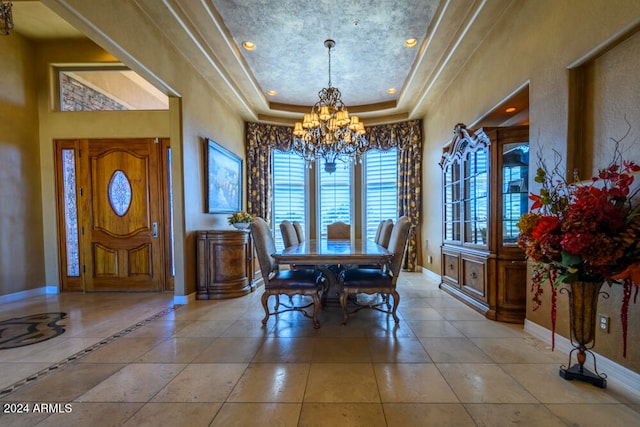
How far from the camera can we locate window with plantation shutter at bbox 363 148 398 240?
6152 mm

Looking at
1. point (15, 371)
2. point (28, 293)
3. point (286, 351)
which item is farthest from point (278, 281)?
point (28, 293)

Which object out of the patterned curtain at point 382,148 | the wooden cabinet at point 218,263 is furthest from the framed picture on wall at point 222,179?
the wooden cabinet at point 218,263

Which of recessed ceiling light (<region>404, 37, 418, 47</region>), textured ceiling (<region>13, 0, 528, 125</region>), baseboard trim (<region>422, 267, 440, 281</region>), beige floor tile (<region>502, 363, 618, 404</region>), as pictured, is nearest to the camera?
beige floor tile (<region>502, 363, 618, 404</region>)

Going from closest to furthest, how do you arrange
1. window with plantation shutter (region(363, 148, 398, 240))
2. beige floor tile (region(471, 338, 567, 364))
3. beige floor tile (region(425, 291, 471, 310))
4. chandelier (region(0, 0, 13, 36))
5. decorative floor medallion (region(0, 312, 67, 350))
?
chandelier (region(0, 0, 13, 36)) → beige floor tile (region(471, 338, 567, 364)) → decorative floor medallion (region(0, 312, 67, 350)) → beige floor tile (region(425, 291, 471, 310)) → window with plantation shutter (region(363, 148, 398, 240))

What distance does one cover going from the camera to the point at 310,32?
11.3ft

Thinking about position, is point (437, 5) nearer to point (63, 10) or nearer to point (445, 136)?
point (445, 136)

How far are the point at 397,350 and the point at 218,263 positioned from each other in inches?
105

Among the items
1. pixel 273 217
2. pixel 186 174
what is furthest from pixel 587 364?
pixel 273 217

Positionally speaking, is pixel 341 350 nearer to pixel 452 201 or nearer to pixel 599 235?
pixel 599 235

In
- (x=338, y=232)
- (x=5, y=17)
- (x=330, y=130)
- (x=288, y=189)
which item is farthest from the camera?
(x=288, y=189)

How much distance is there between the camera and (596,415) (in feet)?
4.99

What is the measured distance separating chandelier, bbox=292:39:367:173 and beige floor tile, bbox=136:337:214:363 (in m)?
2.68

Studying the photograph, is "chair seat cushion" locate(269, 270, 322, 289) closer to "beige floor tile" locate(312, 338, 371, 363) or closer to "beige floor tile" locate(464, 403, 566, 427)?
"beige floor tile" locate(312, 338, 371, 363)

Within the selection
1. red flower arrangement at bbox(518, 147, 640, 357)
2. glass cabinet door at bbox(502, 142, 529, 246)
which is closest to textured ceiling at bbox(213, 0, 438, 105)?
glass cabinet door at bbox(502, 142, 529, 246)
